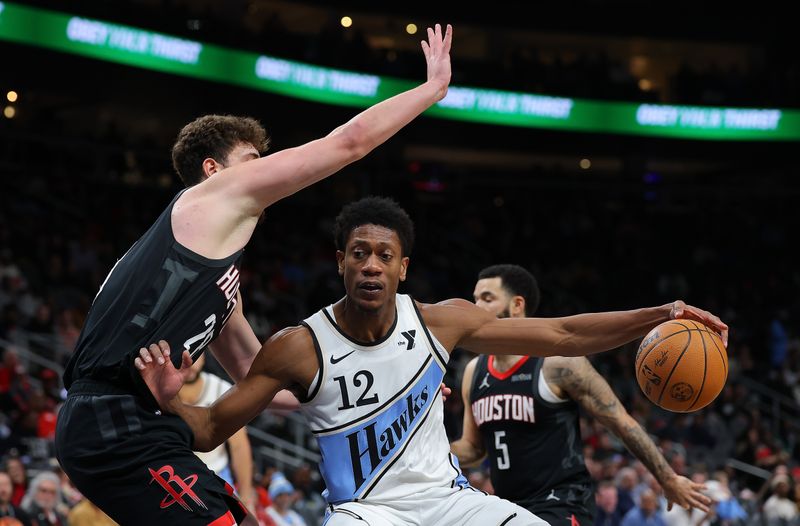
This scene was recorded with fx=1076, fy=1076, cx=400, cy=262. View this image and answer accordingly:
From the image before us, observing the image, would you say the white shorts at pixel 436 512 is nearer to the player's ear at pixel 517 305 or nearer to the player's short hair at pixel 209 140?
the player's short hair at pixel 209 140

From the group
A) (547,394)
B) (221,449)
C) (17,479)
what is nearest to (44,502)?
(17,479)

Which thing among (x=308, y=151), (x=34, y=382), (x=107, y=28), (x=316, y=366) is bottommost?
(x=34, y=382)

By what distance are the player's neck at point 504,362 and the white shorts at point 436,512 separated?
1840 mm

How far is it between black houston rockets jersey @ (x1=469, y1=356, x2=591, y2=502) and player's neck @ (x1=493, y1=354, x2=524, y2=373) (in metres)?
0.07

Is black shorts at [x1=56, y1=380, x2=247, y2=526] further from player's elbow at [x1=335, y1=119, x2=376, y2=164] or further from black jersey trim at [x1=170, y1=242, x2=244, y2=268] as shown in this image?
player's elbow at [x1=335, y1=119, x2=376, y2=164]

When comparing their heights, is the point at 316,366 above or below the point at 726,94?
below

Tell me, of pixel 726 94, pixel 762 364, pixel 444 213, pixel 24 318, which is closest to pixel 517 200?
pixel 444 213

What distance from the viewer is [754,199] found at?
1132 inches

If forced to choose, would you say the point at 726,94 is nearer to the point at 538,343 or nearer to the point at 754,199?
the point at 754,199

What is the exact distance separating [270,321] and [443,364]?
1273 centimetres

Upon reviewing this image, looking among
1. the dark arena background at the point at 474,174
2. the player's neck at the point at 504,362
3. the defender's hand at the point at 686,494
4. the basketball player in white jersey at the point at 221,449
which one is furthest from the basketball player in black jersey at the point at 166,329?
the dark arena background at the point at 474,174

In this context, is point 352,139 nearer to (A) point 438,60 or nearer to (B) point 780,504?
(A) point 438,60

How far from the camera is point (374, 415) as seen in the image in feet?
14.6

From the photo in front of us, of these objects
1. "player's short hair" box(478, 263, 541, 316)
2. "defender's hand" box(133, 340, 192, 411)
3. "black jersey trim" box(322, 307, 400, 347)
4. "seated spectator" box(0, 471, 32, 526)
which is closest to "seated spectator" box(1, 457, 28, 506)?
"seated spectator" box(0, 471, 32, 526)
